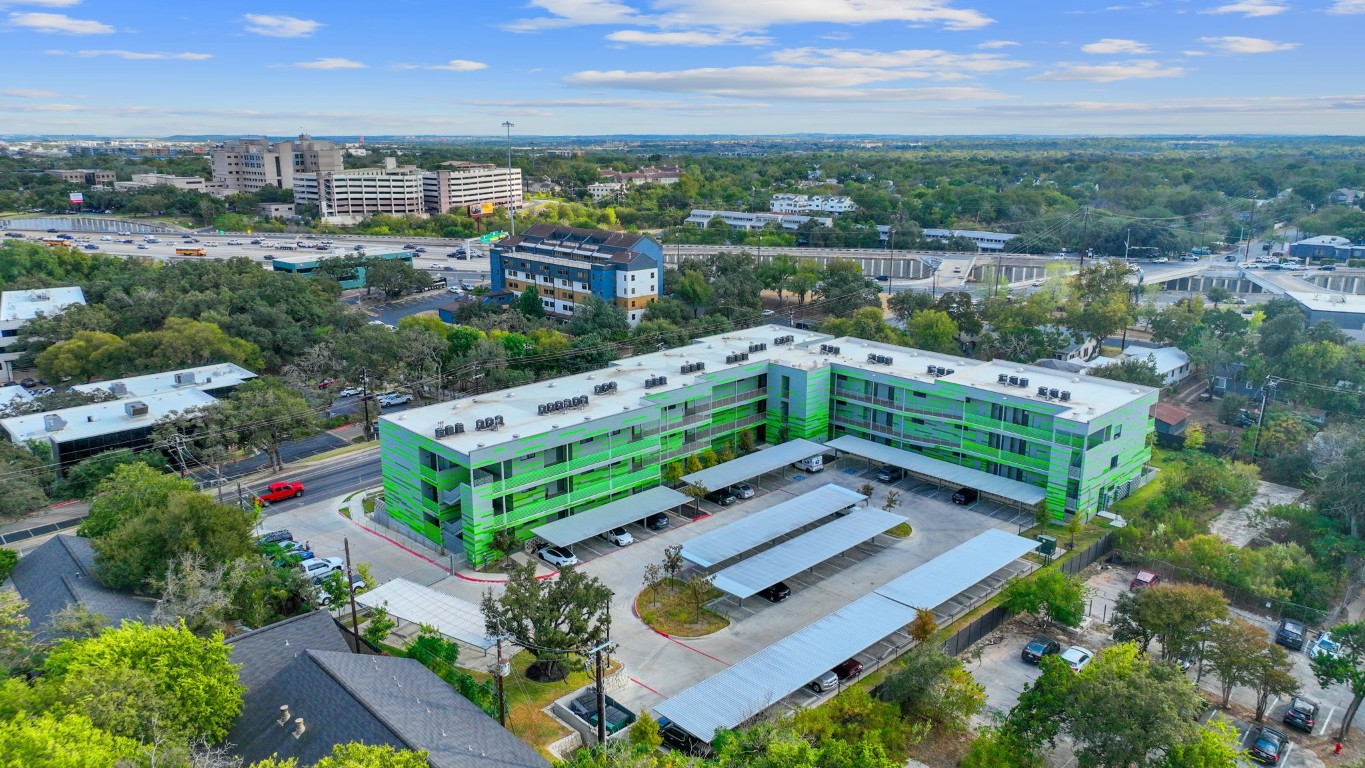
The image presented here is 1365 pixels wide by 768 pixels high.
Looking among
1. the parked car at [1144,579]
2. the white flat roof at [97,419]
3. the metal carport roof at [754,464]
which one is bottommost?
the parked car at [1144,579]

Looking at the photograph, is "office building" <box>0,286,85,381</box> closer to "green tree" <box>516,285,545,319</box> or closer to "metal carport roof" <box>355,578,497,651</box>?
"green tree" <box>516,285,545,319</box>

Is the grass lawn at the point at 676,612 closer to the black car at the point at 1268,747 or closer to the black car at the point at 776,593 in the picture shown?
the black car at the point at 776,593

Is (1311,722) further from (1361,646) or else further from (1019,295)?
(1019,295)

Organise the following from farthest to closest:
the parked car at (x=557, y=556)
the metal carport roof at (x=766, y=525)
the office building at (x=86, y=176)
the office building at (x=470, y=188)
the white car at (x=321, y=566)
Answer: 1. the office building at (x=86, y=176)
2. the office building at (x=470, y=188)
3. the parked car at (x=557, y=556)
4. the metal carport roof at (x=766, y=525)
5. the white car at (x=321, y=566)

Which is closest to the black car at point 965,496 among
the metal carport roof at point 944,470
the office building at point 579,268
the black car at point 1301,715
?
the metal carport roof at point 944,470

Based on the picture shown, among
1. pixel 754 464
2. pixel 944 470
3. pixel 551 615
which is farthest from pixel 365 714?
pixel 944 470
